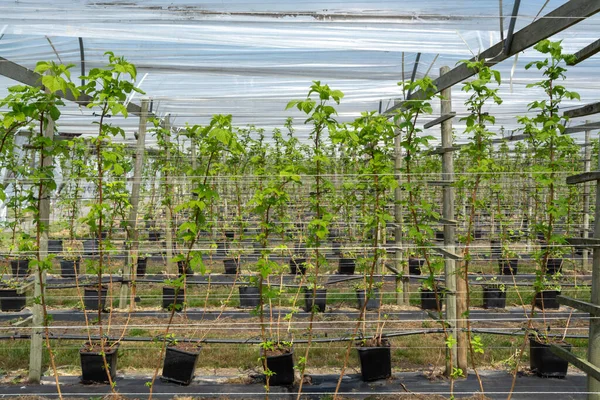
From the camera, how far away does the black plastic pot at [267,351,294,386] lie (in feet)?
14.1

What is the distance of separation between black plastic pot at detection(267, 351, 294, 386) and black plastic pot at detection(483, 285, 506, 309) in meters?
3.53

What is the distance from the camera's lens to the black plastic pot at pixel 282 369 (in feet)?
14.1

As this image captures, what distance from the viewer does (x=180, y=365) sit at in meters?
4.36

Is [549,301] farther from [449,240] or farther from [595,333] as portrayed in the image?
[595,333]

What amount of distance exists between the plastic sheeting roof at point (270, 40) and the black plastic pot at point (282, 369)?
2566mm

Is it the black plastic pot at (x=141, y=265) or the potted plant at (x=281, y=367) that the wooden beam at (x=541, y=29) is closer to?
the potted plant at (x=281, y=367)

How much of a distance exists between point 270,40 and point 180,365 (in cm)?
278

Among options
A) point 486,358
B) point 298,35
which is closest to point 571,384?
point 486,358

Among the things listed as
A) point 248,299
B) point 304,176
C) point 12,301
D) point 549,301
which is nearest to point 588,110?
point 304,176

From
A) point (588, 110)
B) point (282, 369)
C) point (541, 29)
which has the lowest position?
point (282, 369)

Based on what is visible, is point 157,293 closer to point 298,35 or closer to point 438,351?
point 438,351

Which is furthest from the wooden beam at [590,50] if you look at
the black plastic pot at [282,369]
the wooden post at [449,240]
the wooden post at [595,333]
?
the black plastic pot at [282,369]

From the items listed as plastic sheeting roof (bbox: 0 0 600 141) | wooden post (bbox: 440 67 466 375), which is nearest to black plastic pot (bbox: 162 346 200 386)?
wooden post (bbox: 440 67 466 375)

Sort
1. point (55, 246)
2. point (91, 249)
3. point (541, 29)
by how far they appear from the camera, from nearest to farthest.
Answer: point (541, 29) < point (91, 249) < point (55, 246)
